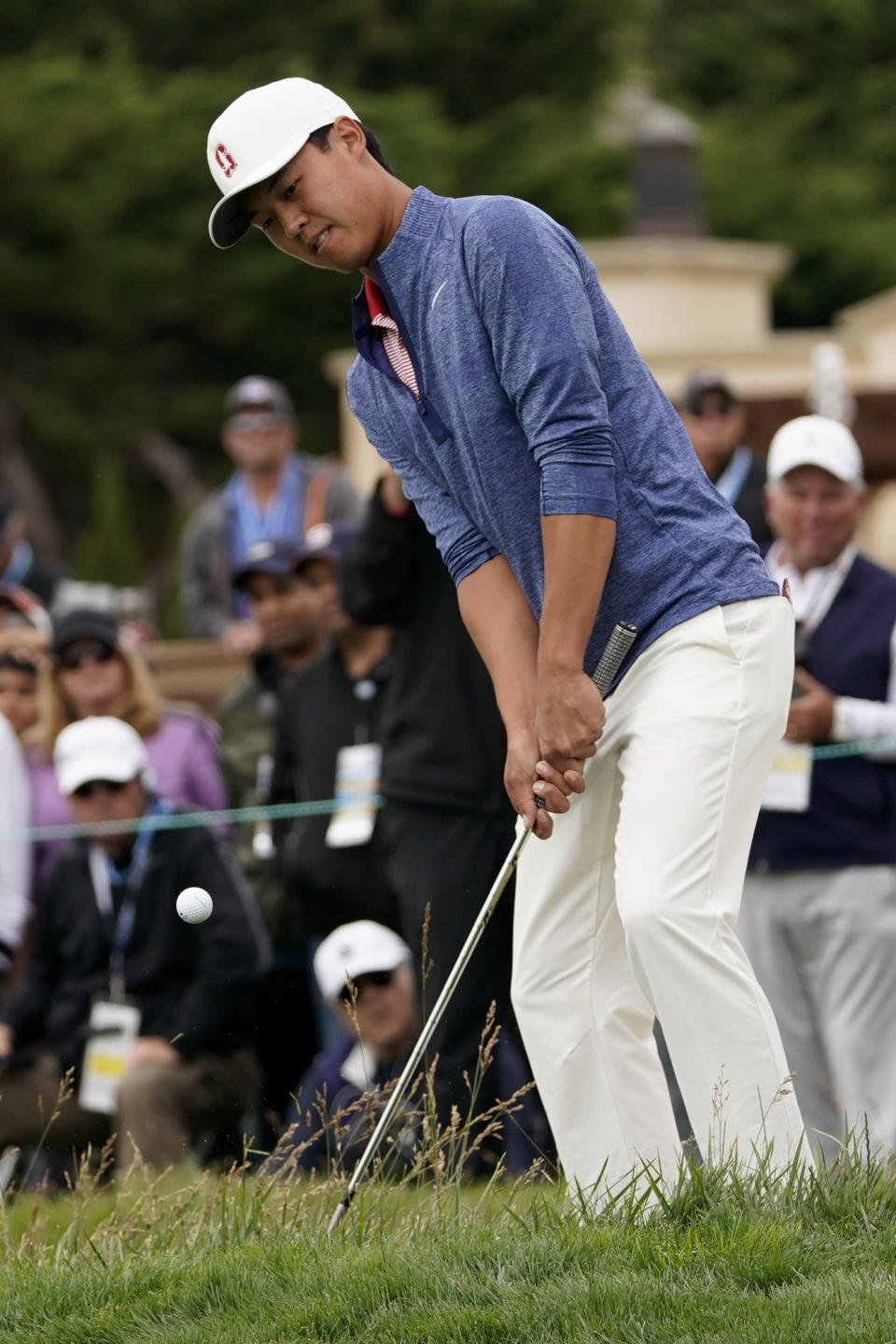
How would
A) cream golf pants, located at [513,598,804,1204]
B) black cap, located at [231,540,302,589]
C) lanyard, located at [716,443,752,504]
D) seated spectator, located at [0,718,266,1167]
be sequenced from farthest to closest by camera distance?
black cap, located at [231,540,302,589]
lanyard, located at [716,443,752,504]
seated spectator, located at [0,718,266,1167]
cream golf pants, located at [513,598,804,1204]

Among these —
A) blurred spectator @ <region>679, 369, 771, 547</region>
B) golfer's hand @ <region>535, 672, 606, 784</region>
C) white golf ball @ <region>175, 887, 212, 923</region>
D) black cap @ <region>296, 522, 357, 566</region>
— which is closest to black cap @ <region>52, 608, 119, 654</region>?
black cap @ <region>296, 522, 357, 566</region>

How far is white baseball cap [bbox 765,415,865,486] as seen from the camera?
269 inches

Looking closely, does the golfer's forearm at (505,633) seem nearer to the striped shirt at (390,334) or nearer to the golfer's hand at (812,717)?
the striped shirt at (390,334)

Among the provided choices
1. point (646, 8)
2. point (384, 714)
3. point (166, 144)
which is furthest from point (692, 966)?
point (646, 8)

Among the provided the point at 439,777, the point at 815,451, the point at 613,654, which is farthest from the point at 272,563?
the point at 613,654

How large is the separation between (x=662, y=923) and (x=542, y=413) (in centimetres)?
98

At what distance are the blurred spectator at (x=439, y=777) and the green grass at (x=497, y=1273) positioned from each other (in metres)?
2.04

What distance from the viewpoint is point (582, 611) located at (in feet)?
13.8

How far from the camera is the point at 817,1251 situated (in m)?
Answer: 3.81

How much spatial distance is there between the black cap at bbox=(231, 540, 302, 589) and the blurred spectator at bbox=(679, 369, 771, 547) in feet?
5.22

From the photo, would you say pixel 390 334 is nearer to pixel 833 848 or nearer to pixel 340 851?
pixel 833 848

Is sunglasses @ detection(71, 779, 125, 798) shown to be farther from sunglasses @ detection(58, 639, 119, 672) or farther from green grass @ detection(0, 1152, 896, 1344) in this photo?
green grass @ detection(0, 1152, 896, 1344)

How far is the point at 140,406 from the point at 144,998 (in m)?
19.0

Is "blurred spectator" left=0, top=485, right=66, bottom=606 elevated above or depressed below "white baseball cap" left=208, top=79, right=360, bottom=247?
below
